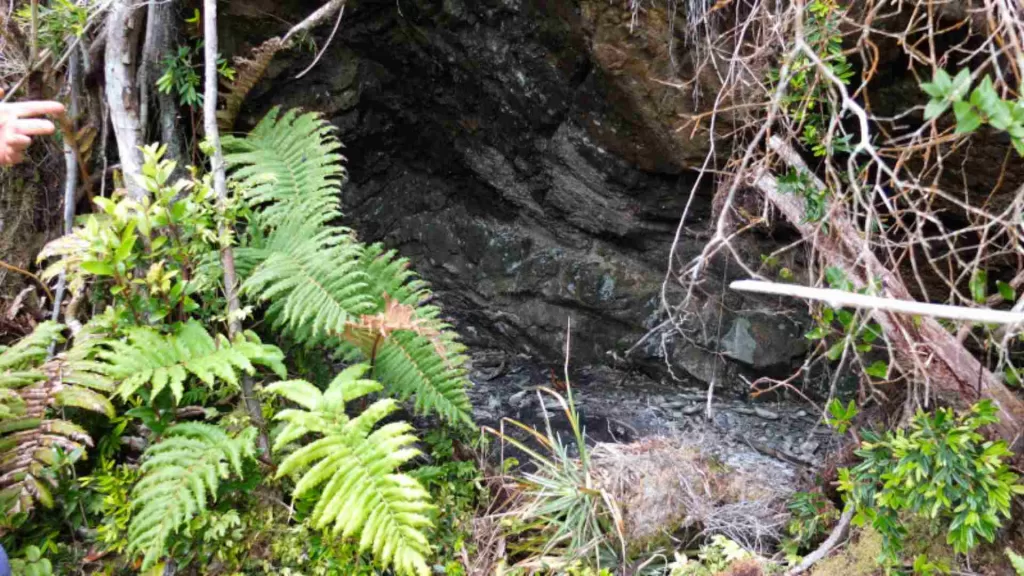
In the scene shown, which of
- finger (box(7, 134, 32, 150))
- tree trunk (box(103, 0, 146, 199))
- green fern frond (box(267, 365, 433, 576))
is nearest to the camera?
green fern frond (box(267, 365, 433, 576))

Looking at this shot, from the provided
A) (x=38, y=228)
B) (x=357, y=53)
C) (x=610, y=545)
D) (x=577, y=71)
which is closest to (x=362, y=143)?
(x=357, y=53)

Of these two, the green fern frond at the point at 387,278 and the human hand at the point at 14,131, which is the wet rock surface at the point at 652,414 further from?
the human hand at the point at 14,131

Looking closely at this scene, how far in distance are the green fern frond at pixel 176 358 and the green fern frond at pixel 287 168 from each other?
65 centimetres

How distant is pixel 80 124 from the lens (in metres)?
3.39

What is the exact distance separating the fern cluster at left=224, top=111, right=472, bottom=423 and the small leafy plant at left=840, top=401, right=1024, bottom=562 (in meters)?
1.54

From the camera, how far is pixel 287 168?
3.17 meters

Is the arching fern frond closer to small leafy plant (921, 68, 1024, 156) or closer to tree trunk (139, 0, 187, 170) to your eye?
tree trunk (139, 0, 187, 170)

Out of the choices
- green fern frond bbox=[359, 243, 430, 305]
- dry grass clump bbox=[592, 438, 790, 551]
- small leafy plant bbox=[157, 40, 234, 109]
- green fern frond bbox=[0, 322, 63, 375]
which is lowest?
dry grass clump bbox=[592, 438, 790, 551]

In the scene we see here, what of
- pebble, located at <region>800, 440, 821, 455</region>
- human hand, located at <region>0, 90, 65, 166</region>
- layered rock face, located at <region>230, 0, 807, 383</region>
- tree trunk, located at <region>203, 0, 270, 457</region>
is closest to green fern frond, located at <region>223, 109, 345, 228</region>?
tree trunk, located at <region>203, 0, 270, 457</region>

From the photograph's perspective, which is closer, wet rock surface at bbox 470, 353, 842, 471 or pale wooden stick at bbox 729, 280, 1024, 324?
pale wooden stick at bbox 729, 280, 1024, 324

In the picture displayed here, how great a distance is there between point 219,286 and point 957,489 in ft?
8.90

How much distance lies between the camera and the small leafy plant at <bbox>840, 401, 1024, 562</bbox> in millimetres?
2148

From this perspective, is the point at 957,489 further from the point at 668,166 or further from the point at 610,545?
the point at 668,166

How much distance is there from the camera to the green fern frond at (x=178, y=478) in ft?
7.29
